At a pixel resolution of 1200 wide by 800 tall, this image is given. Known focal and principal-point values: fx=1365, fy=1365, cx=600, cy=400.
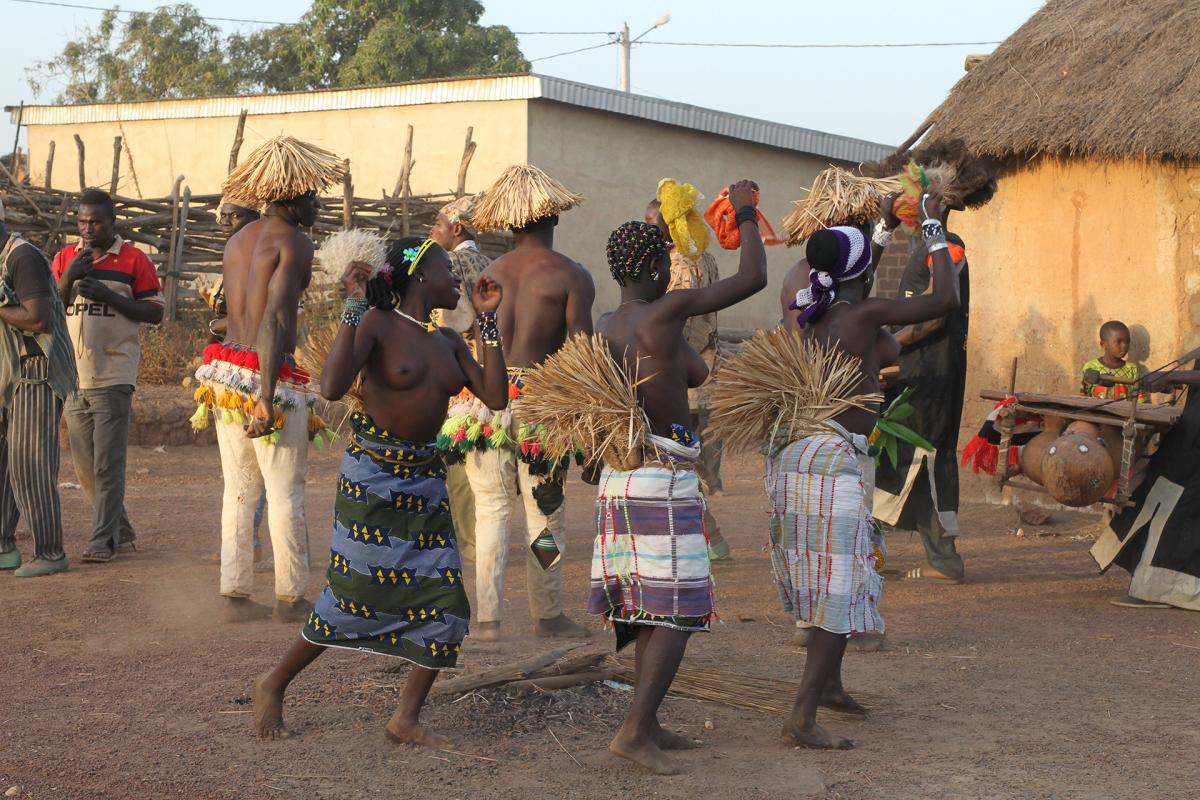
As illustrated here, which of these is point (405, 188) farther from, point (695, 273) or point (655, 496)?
point (655, 496)

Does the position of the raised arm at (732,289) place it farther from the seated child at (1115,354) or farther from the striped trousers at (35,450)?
the seated child at (1115,354)

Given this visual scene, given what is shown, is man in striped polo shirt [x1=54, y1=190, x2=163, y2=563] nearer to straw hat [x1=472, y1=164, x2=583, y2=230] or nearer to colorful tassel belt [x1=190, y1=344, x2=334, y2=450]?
colorful tassel belt [x1=190, y1=344, x2=334, y2=450]

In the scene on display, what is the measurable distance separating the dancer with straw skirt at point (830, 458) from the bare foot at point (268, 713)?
1692mm

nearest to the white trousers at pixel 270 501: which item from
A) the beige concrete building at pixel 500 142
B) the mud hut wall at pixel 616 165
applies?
the beige concrete building at pixel 500 142

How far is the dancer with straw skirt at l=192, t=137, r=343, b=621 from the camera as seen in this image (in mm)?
6012

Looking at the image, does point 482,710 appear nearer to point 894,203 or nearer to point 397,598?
point 397,598

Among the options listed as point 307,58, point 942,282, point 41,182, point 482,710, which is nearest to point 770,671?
point 482,710

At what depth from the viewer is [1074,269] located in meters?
10.1

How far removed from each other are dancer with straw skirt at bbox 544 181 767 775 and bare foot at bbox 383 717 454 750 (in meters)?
0.59

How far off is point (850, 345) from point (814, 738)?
4.41 feet

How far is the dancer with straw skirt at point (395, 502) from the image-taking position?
440 centimetres

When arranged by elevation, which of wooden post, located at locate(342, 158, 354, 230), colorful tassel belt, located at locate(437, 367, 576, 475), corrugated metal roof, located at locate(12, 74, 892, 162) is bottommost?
colorful tassel belt, located at locate(437, 367, 576, 475)

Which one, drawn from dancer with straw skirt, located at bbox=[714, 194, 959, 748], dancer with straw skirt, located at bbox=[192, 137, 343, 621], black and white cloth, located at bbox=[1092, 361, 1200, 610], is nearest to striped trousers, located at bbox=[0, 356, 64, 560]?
dancer with straw skirt, located at bbox=[192, 137, 343, 621]

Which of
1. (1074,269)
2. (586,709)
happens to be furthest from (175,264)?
(586,709)
